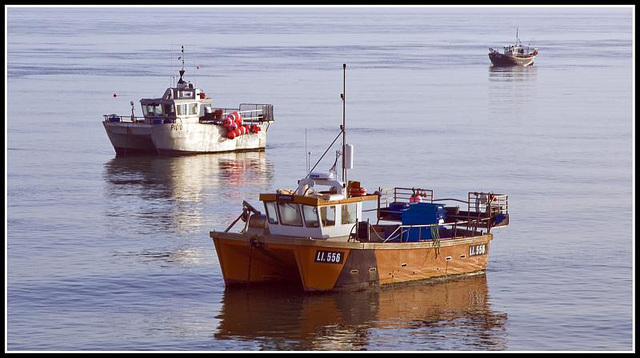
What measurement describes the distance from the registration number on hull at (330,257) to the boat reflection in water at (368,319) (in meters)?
1.18

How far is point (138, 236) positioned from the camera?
54438 mm

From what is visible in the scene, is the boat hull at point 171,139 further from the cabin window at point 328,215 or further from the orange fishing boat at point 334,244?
the cabin window at point 328,215

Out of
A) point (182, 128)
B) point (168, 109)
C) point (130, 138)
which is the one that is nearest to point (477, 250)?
point (168, 109)

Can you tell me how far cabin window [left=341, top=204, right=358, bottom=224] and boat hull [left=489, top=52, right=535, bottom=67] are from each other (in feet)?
397

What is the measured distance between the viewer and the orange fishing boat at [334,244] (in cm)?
4244

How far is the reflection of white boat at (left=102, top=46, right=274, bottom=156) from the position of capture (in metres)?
79.0

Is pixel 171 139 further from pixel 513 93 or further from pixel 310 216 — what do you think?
pixel 513 93

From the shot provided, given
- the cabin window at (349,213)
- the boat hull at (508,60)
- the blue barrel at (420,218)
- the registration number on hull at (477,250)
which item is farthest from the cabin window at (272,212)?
the boat hull at (508,60)

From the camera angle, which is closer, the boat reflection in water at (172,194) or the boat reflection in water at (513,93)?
the boat reflection in water at (172,194)

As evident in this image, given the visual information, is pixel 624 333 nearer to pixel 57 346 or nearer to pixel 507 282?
pixel 507 282

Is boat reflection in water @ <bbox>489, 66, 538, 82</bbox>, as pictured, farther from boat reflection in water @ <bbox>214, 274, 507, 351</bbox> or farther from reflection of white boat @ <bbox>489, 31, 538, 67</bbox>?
boat reflection in water @ <bbox>214, 274, 507, 351</bbox>

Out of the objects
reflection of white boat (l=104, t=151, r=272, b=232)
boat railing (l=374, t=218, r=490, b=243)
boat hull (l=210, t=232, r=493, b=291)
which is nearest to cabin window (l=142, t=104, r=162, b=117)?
reflection of white boat (l=104, t=151, r=272, b=232)

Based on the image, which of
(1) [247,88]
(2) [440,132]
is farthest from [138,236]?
(1) [247,88]

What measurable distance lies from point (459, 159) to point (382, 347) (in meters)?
41.1
